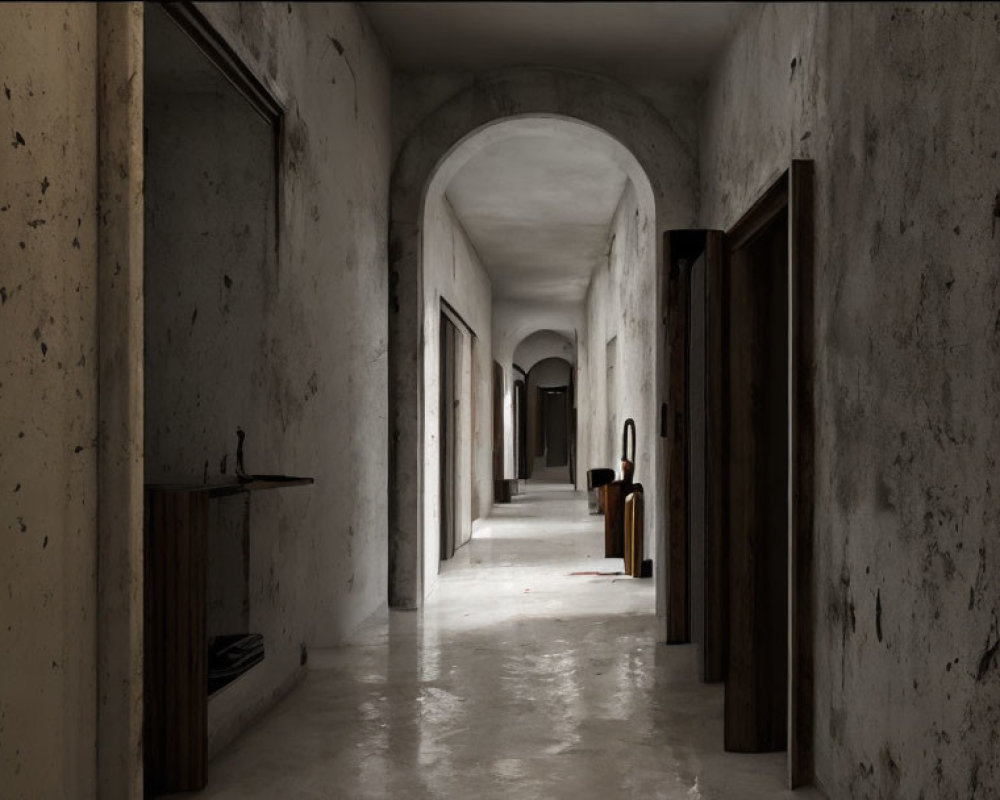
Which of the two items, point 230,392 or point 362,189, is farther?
point 362,189

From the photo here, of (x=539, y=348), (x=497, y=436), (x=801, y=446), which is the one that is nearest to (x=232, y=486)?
(x=801, y=446)

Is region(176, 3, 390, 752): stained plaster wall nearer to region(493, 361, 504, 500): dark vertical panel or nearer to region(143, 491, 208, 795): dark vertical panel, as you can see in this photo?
region(143, 491, 208, 795): dark vertical panel

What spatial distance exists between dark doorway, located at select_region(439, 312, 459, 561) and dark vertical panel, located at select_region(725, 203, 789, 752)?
4794mm

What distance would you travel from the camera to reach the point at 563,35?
5402 mm

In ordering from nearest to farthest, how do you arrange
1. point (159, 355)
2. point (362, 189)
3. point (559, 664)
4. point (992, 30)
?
point (992, 30) → point (159, 355) → point (559, 664) → point (362, 189)

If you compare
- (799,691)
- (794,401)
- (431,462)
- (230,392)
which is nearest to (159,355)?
(230,392)

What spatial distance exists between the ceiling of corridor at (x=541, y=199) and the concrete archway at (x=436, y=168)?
0.19 m

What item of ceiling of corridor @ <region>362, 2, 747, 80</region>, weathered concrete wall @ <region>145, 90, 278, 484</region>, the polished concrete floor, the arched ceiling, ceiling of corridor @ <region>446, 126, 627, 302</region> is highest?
ceiling of corridor @ <region>446, 126, 627, 302</region>

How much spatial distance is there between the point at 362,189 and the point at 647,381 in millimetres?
2855

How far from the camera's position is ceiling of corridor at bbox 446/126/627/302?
764cm

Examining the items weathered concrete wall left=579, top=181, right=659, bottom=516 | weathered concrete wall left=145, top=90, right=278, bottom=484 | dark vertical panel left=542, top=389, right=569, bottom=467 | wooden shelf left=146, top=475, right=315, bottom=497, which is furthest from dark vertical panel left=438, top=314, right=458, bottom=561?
dark vertical panel left=542, top=389, right=569, bottom=467

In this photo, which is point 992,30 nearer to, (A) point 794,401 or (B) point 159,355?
(A) point 794,401

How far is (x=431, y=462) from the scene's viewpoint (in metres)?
7.10

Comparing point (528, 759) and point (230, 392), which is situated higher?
point (230, 392)
